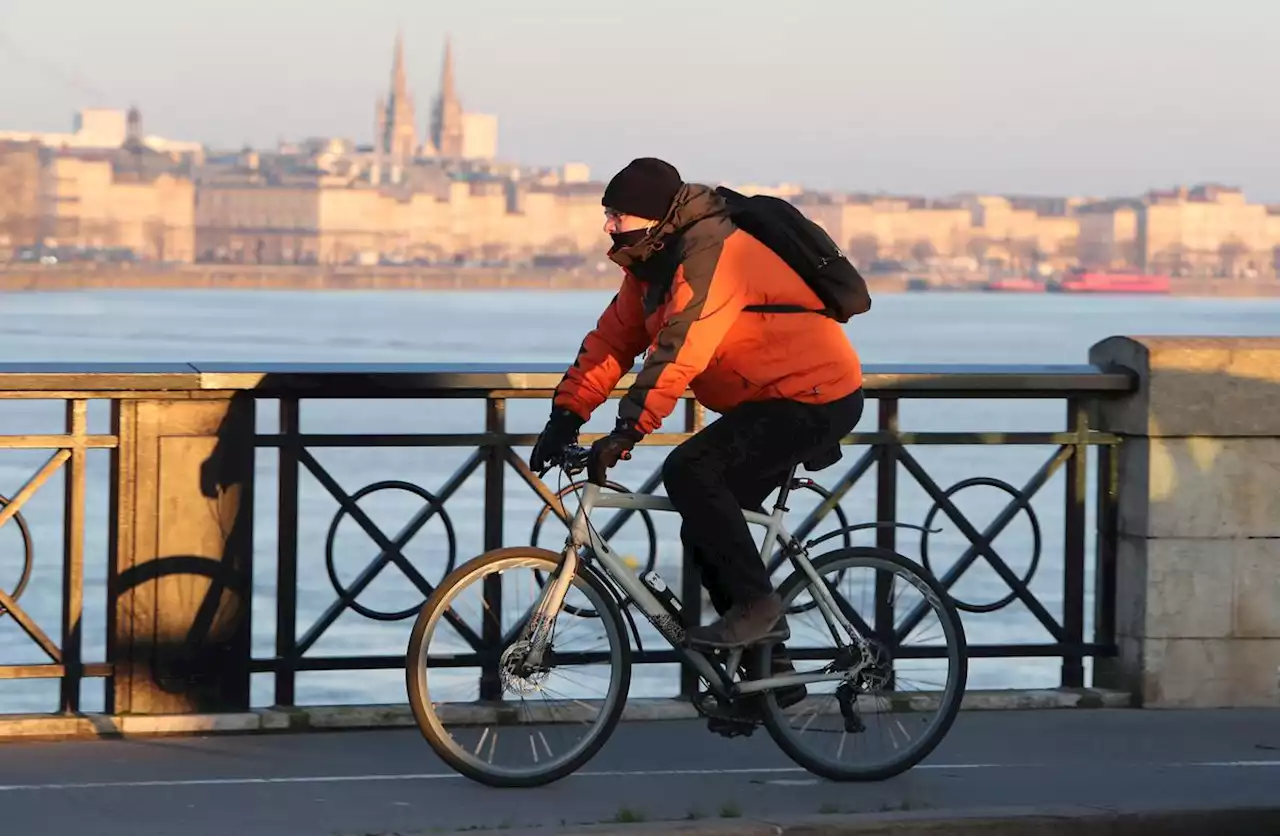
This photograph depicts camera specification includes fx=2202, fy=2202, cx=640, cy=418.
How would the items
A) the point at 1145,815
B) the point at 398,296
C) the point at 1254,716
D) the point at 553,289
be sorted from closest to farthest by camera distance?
the point at 1145,815 → the point at 1254,716 → the point at 398,296 → the point at 553,289

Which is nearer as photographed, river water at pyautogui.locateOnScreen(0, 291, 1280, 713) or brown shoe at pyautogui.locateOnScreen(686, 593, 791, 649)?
brown shoe at pyautogui.locateOnScreen(686, 593, 791, 649)

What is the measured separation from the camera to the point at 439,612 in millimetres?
5262

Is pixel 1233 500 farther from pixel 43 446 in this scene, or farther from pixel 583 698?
pixel 43 446

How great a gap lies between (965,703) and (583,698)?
162cm

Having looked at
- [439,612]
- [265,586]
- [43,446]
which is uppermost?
[43,446]

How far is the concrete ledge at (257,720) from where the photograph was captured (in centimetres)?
590

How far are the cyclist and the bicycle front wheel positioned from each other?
235 mm

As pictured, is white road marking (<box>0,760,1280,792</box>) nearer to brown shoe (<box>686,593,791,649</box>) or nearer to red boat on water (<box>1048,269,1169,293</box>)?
brown shoe (<box>686,593,791,649</box>)

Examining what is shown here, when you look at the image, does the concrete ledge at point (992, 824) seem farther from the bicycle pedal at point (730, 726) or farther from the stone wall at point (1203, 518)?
the stone wall at point (1203, 518)

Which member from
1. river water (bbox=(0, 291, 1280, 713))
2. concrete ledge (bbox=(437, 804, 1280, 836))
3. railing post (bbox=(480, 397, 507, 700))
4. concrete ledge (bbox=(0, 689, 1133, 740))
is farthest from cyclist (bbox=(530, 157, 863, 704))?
river water (bbox=(0, 291, 1280, 713))

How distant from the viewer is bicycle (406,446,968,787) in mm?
5305

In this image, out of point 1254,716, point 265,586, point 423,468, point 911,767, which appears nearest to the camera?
point 911,767

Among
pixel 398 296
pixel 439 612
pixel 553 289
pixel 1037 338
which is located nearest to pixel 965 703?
pixel 439 612

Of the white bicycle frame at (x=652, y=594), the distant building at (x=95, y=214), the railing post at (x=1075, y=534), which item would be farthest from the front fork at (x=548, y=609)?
the distant building at (x=95, y=214)
